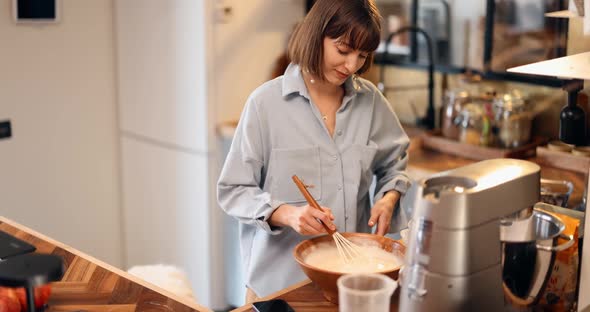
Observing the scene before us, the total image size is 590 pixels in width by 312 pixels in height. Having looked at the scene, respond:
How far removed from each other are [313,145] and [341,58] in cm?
23

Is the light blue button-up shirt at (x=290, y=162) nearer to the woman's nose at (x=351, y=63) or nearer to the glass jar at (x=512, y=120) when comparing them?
the woman's nose at (x=351, y=63)

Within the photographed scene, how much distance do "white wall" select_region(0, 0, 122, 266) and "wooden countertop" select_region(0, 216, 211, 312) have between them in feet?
5.20

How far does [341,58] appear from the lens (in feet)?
6.23

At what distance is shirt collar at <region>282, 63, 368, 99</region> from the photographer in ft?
6.51

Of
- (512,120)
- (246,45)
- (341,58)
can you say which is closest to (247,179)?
(341,58)

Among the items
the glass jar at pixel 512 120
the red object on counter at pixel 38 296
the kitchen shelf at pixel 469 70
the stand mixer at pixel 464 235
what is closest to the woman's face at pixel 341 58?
the stand mixer at pixel 464 235

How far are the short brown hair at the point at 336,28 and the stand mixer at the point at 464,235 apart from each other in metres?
0.60

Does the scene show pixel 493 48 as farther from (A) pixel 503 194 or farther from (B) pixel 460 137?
(A) pixel 503 194

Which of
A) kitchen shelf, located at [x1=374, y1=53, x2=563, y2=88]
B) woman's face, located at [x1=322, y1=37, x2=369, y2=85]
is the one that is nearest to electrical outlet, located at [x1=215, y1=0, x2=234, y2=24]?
kitchen shelf, located at [x1=374, y1=53, x2=563, y2=88]

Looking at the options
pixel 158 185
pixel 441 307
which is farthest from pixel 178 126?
pixel 441 307

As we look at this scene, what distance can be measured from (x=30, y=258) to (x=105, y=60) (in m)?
2.19

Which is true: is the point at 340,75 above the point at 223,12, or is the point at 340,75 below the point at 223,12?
below

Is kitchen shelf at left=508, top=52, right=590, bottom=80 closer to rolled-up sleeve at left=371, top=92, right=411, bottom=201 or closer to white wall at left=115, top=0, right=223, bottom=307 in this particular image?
rolled-up sleeve at left=371, top=92, right=411, bottom=201

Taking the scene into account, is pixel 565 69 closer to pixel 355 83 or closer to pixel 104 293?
pixel 355 83
